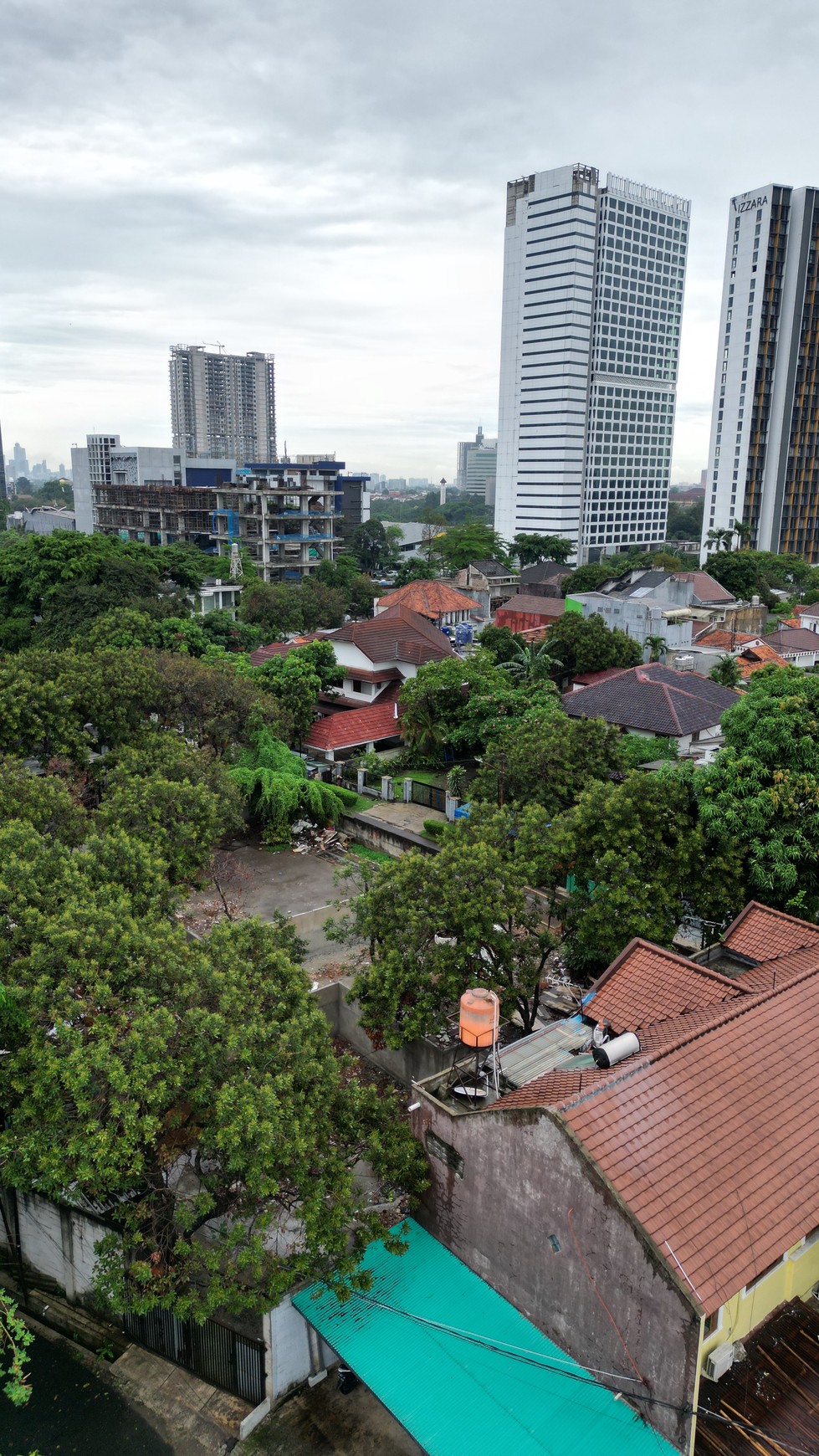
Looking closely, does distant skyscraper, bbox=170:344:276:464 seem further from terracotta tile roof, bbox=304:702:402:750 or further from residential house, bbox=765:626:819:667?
terracotta tile roof, bbox=304:702:402:750

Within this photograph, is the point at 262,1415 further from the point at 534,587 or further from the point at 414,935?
the point at 534,587

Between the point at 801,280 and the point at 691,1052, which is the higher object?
the point at 801,280

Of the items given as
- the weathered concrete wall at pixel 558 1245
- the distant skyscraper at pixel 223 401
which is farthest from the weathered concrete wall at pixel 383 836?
the distant skyscraper at pixel 223 401

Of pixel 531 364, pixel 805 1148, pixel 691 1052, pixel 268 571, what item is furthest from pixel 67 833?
pixel 531 364

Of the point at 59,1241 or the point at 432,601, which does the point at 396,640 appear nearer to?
the point at 432,601

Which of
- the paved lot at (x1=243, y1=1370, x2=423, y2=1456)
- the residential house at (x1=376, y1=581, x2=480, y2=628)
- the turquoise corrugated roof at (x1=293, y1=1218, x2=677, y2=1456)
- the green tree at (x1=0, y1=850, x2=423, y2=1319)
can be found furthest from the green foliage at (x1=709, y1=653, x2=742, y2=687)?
the paved lot at (x1=243, y1=1370, x2=423, y2=1456)

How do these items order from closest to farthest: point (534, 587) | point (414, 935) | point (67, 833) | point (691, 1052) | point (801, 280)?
point (691, 1052), point (414, 935), point (67, 833), point (534, 587), point (801, 280)
